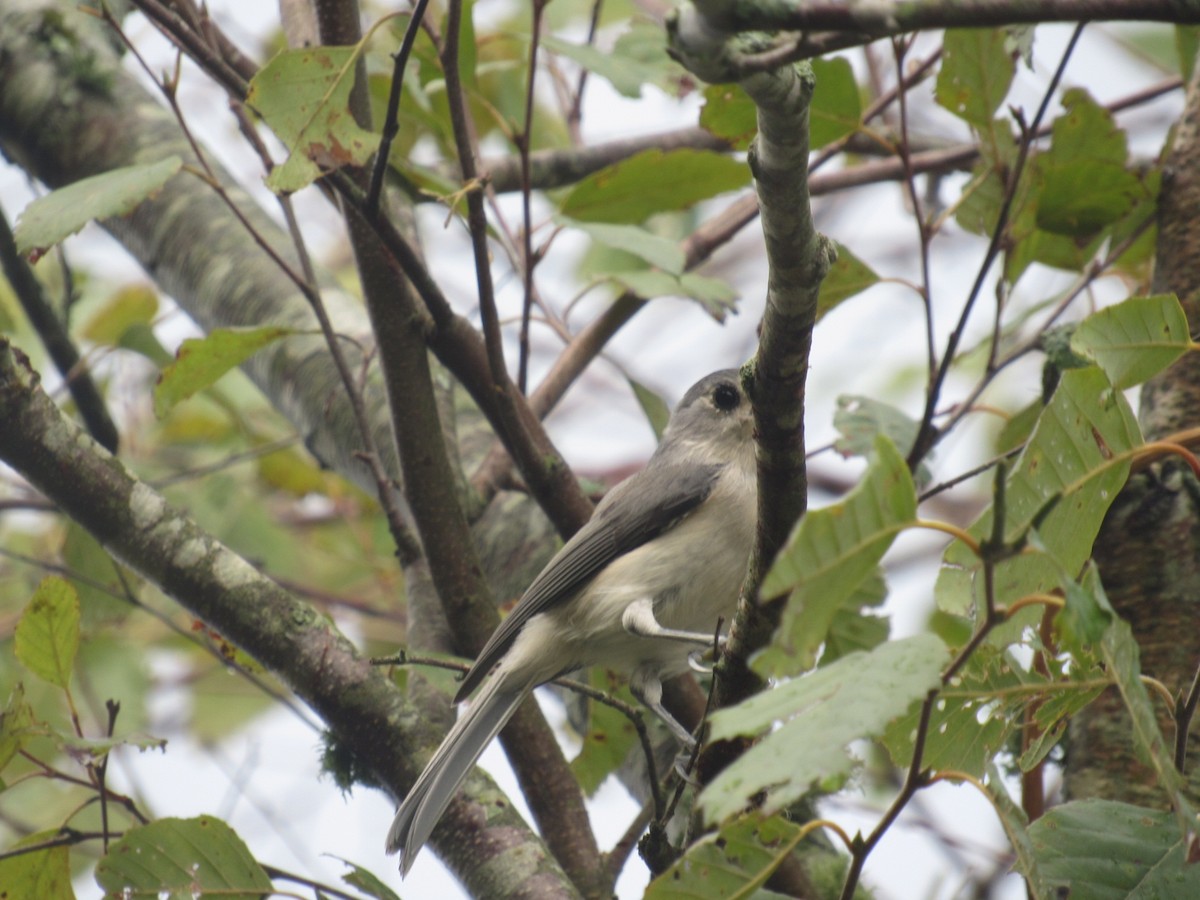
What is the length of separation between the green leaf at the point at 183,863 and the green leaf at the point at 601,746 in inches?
37.7

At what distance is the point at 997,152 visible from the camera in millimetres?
2717

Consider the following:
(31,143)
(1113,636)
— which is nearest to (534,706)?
(1113,636)

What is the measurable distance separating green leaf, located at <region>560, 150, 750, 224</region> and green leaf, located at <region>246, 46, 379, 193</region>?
3.25ft

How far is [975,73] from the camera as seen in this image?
2.65 meters

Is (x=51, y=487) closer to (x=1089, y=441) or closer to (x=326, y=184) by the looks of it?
(x=326, y=184)

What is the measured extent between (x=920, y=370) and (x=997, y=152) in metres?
2.76

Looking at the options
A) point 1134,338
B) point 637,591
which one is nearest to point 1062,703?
point 1134,338

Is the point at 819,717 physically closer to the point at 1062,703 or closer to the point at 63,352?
the point at 1062,703

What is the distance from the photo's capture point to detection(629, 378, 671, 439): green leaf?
3199 mm

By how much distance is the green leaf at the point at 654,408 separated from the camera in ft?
10.5

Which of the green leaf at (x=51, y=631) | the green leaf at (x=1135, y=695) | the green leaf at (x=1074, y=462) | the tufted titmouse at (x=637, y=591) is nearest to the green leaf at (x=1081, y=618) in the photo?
the green leaf at (x=1135, y=695)

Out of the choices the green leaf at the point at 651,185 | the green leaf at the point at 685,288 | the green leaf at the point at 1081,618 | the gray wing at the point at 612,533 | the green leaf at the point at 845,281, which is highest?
the green leaf at the point at 651,185

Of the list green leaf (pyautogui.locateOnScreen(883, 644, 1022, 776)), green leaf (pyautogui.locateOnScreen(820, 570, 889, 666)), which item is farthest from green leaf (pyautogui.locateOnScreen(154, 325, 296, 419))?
green leaf (pyautogui.locateOnScreen(883, 644, 1022, 776))

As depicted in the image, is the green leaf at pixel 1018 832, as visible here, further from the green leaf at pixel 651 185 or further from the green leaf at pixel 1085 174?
the green leaf at pixel 651 185
